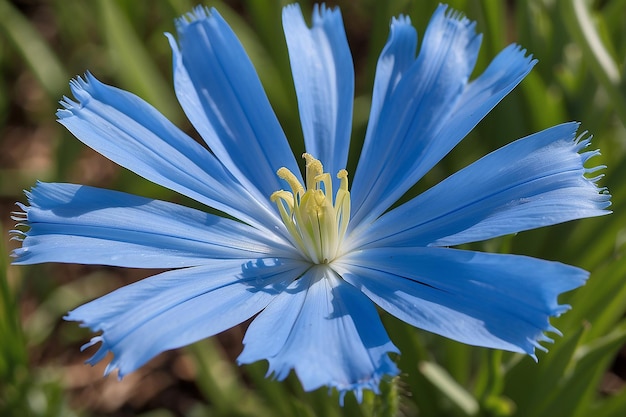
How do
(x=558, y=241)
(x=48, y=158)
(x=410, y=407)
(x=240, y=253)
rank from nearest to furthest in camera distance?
(x=240, y=253) < (x=558, y=241) < (x=410, y=407) < (x=48, y=158)

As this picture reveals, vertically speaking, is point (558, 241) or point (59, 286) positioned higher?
point (558, 241)

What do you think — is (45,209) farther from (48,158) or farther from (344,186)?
(48,158)

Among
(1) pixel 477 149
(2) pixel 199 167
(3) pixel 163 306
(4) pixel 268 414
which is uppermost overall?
(1) pixel 477 149

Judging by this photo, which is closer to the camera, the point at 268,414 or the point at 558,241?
the point at 558,241

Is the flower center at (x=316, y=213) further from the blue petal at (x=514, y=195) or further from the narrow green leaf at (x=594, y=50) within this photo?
the narrow green leaf at (x=594, y=50)

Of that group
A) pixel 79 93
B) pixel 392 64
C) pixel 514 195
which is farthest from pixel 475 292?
pixel 79 93

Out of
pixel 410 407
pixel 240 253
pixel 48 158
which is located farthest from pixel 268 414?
pixel 48 158
